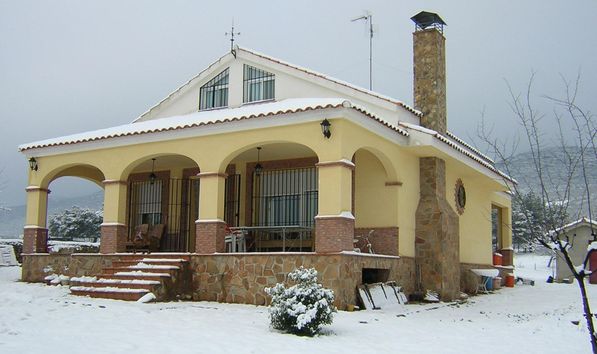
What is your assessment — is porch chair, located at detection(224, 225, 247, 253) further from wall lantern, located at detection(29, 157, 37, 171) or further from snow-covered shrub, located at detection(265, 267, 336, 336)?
wall lantern, located at detection(29, 157, 37, 171)

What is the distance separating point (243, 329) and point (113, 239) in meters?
7.05

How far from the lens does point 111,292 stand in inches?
529

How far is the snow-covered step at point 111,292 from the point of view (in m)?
13.2

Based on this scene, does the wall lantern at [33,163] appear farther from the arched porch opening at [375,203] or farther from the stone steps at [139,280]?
the arched porch opening at [375,203]

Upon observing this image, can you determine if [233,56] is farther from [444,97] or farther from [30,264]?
[30,264]

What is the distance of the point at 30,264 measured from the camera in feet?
57.5

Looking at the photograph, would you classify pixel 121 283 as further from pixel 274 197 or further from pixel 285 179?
pixel 285 179

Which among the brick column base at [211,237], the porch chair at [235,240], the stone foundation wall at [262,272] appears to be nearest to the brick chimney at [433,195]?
the stone foundation wall at [262,272]

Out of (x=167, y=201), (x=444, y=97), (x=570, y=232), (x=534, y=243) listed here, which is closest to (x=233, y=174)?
(x=167, y=201)

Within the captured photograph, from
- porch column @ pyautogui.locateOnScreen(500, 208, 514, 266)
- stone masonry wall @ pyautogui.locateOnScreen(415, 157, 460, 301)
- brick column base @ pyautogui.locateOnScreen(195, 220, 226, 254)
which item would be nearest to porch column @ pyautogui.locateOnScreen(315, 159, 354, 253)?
brick column base @ pyautogui.locateOnScreen(195, 220, 226, 254)

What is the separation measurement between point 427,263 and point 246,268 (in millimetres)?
4717

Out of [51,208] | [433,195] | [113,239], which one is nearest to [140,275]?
[113,239]

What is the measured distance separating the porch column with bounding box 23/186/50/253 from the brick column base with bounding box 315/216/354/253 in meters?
8.45

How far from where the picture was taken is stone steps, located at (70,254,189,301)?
13.4 metres
